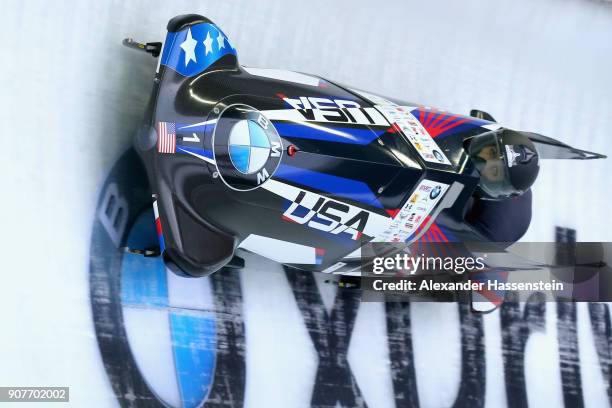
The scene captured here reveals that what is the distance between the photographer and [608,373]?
21.0ft

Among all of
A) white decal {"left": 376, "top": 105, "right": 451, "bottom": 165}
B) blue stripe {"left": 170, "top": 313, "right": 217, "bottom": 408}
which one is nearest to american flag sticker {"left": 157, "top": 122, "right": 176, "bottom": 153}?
blue stripe {"left": 170, "top": 313, "right": 217, "bottom": 408}

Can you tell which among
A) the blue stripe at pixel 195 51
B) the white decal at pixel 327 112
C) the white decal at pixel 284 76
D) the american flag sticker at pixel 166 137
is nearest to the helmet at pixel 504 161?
the white decal at pixel 327 112

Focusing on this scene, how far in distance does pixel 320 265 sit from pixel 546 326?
7.71 feet

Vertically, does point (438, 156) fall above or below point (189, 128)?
above

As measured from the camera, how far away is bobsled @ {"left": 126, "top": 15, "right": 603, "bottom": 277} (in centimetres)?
405

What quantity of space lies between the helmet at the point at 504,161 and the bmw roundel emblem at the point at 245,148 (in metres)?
1.45

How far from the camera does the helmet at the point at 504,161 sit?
15.6 feet

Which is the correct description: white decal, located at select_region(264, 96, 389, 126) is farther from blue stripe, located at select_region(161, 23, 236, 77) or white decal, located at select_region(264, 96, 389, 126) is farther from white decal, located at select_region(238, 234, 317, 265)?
white decal, located at select_region(238, 234, 317, 265)

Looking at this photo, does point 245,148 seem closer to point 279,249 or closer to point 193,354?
point 279,249

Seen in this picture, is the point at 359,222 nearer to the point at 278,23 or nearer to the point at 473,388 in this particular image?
the point at 278,23

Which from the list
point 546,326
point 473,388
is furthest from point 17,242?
point 546,326

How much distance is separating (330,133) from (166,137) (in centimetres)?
87

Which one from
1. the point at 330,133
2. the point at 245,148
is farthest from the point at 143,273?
the point at 330,133

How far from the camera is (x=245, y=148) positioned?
3.98 metres
